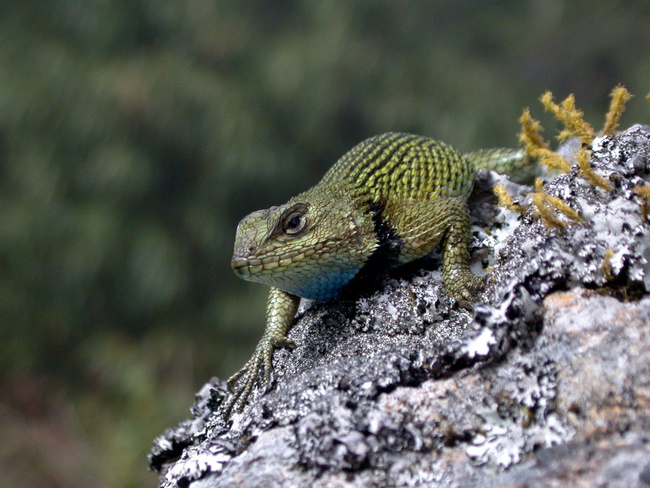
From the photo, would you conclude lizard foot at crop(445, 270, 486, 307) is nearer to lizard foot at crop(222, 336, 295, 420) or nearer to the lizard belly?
the lizard belly

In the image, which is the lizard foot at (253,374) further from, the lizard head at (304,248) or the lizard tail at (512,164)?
the lizard tail at (512,164)

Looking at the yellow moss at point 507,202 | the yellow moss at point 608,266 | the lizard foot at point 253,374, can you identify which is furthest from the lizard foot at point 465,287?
the lizard foot at point 253,374

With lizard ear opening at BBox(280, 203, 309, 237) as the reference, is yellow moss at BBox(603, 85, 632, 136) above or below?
below

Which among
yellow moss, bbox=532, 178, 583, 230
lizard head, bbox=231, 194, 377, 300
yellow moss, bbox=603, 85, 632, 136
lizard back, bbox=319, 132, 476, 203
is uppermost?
lizard back, bbox=319, 132, 476, 203

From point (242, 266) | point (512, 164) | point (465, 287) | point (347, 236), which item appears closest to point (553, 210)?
point (465, 287)

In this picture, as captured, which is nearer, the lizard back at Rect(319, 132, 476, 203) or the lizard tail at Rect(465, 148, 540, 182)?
the lizard back at Rect(319, 132, 476, 203)

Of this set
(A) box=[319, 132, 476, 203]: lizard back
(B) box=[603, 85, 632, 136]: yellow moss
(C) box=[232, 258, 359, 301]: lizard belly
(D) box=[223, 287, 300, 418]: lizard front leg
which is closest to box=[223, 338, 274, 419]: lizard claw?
(D) box=[223, 287, 300, 418]: lizard front leg

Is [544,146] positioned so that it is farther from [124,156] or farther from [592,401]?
[124,156]

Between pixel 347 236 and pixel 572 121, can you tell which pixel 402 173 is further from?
pixel 572 121
